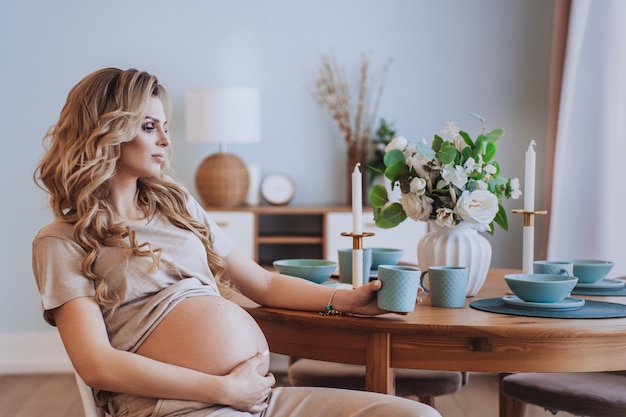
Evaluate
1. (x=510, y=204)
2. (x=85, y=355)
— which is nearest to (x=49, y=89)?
(x=510, y=204)

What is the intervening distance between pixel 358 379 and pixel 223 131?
1859mm

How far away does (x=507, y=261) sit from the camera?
14.2 ft

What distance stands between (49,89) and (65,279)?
2930mm

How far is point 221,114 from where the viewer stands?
3.85 metres

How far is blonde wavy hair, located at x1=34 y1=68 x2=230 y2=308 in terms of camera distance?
1.65 m

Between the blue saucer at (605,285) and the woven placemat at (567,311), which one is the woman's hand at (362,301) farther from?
the blue saucer at (605,285)

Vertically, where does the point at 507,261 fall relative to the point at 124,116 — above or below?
below

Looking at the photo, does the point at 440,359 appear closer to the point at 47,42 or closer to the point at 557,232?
the point at 557,232

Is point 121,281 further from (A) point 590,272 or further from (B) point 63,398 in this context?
Result: (B) point 63,398

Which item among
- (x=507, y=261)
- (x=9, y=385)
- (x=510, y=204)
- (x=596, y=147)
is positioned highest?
(x=596, y=147)

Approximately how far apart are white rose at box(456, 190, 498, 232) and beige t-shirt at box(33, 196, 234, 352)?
66 cm

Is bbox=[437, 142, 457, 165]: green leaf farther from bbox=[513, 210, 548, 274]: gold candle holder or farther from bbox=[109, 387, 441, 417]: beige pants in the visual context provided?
bbox=[109, 387, 441, 417]: beige pants

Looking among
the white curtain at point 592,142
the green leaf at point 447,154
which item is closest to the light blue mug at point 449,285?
the green leaf at point 447,154

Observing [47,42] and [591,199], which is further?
[47,42]
